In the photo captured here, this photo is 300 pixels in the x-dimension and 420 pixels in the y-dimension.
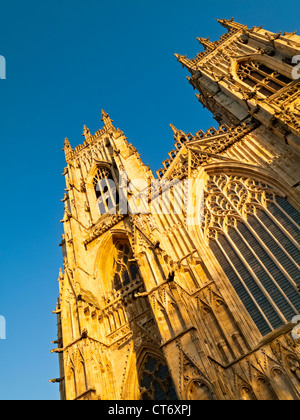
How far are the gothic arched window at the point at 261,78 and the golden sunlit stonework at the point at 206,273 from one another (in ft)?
0.30

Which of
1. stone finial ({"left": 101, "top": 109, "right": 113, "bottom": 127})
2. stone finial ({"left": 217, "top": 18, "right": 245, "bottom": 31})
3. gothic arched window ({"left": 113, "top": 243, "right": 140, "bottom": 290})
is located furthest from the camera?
stone finial ({"left": 101, "top": 109, "right": 113, "bottom": 127})

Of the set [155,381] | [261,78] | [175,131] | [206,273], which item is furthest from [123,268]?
[261,78]

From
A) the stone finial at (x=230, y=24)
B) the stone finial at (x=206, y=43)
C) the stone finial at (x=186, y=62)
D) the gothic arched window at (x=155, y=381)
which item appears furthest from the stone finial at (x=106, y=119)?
the gothic arched window at (x=155, y=381)

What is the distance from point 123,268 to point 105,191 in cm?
721

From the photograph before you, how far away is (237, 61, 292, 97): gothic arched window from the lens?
1922cm

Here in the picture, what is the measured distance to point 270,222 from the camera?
44.0 feet

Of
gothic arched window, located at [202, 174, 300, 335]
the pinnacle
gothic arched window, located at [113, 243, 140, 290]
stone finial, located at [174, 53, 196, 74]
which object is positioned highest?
stone finial, located at [174, 53, 196, 74]

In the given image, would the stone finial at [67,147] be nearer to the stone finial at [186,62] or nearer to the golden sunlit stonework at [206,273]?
the golden sunlit stonework at [206,273]

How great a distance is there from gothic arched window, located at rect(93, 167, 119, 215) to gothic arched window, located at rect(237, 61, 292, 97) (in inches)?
387

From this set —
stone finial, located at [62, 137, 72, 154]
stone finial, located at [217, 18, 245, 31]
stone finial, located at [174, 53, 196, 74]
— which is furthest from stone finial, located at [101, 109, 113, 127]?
stone finial, located at [217, 18, 245, 31]

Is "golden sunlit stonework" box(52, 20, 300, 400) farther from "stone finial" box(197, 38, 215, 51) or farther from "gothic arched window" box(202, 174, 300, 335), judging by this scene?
"stone finial" box(197, 38, 215, 51)

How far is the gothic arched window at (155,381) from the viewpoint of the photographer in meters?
12.1

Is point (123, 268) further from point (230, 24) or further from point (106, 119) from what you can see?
point (230, 24)
